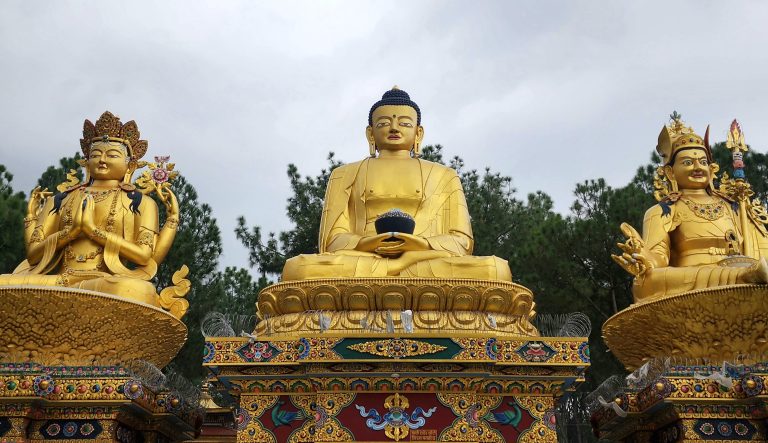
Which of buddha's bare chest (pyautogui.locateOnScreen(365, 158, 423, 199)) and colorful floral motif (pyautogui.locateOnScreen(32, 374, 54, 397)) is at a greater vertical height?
buddha's bare chest (pyautogui.locateOnScreen(365, 158, 423, 199))

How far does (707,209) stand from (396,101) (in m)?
3.66

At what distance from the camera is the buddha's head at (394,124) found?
10.1 meters

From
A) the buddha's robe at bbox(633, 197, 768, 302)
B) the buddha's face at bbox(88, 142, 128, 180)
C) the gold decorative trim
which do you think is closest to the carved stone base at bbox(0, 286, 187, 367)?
the buddha's face at bbox(88, 142, 128, 180)

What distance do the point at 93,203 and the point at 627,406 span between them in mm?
5509

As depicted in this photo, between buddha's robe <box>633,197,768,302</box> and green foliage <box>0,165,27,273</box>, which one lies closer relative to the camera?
buddha's robe <box>633,197,768,302</box>

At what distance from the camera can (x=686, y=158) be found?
9.40 meters

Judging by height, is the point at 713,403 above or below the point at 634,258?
below

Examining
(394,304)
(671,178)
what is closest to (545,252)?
(671,178)

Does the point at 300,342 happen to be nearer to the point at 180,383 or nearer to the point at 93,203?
the point at 180,383

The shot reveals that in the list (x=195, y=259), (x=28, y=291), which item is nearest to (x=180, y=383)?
(x=28, y=291)

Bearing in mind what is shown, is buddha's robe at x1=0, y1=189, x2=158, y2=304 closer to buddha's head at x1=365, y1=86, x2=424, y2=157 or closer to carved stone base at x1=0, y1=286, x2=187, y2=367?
carved stone base at x1=0, y1=286, x2=187, y2=367

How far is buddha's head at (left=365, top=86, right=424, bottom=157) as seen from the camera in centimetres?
1010

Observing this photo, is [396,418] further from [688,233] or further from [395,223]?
[688,233]

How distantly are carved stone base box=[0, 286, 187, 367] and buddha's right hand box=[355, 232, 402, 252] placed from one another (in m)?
1.98
